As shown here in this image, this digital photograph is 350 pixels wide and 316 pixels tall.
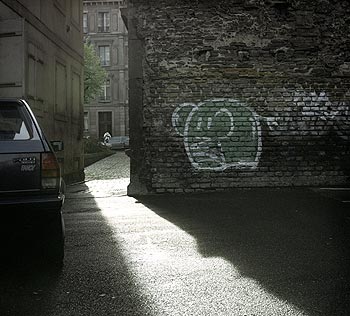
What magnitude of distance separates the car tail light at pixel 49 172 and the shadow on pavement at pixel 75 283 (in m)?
0.59

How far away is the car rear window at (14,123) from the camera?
432cm

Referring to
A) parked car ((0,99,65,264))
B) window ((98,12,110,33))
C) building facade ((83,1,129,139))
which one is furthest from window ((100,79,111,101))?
parked car ((0,99,65,264))

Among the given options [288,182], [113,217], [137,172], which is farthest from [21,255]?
[288,182]

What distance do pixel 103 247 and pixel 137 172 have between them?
4541mm

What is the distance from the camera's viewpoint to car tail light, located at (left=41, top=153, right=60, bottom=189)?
426 cm

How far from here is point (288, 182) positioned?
32.7 feet

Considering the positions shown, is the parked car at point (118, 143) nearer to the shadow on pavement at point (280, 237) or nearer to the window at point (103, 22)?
the window at point (103, 22)

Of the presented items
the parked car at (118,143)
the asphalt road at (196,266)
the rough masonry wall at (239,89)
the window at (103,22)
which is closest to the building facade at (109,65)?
the window at (103,22)

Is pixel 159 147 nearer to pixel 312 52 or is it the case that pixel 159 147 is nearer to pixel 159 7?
pixel 159 7

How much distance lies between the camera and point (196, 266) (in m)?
4.65

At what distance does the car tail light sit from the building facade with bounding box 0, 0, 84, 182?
6.33m

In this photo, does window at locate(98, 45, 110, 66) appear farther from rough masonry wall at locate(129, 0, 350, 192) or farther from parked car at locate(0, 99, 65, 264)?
parked car at locate(0, 99, 65, 264)

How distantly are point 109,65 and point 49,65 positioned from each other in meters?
44.3

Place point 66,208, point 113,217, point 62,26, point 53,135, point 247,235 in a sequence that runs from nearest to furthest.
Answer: point 247,235 < point 113,217 < point 66,208 < point 53,135 < point 62,26
